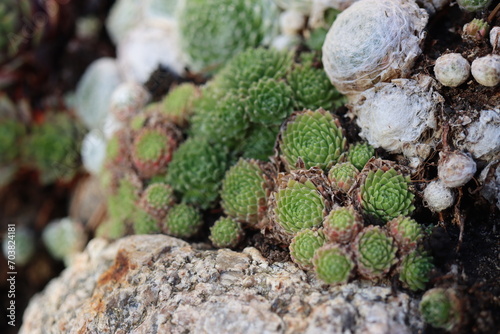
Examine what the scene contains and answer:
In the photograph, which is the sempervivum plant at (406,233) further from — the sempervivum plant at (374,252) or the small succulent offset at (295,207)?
the small succulent offset at (295,207)

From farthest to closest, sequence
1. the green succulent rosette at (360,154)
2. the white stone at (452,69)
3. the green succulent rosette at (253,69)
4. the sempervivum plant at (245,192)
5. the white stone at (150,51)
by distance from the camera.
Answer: the white stone at (150,51) < the green succulent rosette at (253,69) < the sempervivum plant at (245,192) < the green succulent rosette at (360,154) < the white stone at (452,69)

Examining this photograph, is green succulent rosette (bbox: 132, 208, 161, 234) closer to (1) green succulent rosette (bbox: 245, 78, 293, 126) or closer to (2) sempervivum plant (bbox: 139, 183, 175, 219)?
(2) sempervivum plant (bbox: 139, 183, 175, 219)

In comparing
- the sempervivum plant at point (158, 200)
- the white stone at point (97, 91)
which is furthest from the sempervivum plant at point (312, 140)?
the white stone at point (97, 91)

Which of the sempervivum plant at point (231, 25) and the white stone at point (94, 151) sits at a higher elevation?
the sempervivum plant at point (231, 25)

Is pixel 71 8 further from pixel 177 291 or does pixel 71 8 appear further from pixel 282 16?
pixel 177 291

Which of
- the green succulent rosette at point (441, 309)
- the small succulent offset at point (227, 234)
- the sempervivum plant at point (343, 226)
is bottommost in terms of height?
the green succulent rosette at point (441, 309)

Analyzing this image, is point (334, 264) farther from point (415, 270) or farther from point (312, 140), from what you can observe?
point (312, 140)

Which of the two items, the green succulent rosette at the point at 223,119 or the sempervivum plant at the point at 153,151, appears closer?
the green succulent rosette at the point at 223,119
